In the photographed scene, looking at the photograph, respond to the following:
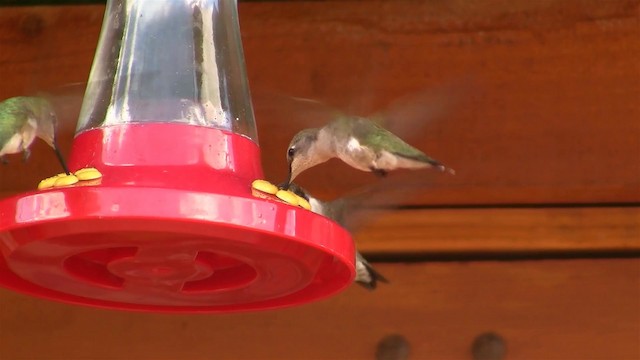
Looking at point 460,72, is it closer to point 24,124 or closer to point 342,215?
point 342,215

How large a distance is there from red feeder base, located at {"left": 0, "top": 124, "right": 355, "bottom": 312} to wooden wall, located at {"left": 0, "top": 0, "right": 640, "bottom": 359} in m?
0.77

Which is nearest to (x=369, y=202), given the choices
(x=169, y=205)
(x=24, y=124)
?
(x=24, y=124)

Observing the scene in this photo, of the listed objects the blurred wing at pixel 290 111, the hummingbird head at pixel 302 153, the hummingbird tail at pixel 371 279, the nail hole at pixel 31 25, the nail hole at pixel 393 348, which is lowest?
the nail hole at pixel 393 348

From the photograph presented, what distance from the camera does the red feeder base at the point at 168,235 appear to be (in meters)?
1.88

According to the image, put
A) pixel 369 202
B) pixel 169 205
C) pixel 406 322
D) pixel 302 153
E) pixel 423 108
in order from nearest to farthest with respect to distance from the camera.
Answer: pixel 169 205, pixel 302 153, pixel 369 202, pixel 423 108, pixel 406 322

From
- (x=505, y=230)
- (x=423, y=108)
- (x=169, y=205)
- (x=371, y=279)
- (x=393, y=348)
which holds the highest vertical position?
(x=423, y=108)

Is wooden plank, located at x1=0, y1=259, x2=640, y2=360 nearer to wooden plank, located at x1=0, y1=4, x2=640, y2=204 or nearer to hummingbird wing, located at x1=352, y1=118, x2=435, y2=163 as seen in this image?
wooden plank, located at x1=0, y1=4, x2=640, y2=204

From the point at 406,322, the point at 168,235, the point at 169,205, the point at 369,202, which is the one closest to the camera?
the point at 169,205

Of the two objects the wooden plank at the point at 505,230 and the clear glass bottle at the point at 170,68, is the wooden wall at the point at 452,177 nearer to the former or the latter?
the wooden plank at the point at 505,230

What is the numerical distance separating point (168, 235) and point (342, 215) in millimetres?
901

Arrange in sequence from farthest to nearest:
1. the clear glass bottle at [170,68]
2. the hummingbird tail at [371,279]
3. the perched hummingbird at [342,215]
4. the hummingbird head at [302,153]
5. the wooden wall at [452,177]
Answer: the wooden wall at [452,177] < the hummingbird tail at [371,279] < the perched hummingbird at [342,215] < the hummingbird head at [302,153] < the clear glass bottle at [170,68]

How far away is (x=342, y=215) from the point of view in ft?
9.45

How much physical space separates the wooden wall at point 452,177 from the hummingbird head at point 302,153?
0.88 ft

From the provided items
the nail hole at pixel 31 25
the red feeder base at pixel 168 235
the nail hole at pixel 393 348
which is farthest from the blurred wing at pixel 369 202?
the nail hole at pixel 31 25
